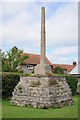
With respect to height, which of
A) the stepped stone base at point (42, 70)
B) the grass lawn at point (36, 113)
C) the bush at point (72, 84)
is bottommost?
the grass lawn at point (36, 113)

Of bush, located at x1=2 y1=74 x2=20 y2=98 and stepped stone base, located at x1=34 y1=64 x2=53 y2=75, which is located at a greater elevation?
stepped stone base, located at x1=34 y1=64 x2=53 y2=75

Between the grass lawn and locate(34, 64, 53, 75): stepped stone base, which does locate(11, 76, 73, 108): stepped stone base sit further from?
the grass lawn

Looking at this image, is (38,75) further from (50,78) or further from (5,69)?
(5,69)

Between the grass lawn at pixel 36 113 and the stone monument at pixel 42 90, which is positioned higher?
the stone monument at pixel 42 90

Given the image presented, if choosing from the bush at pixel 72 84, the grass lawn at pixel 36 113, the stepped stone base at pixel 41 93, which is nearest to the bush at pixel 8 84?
the stepped stone base at pixel 41 93

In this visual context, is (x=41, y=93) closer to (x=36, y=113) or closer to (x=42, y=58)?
(x=36, y=113)

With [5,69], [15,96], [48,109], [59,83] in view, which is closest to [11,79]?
[15,96]

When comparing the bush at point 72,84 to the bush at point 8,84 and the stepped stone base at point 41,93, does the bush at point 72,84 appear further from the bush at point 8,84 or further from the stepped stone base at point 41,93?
the stepped stone base at point 41,93

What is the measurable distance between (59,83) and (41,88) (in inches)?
73.1

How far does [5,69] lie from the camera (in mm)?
30562

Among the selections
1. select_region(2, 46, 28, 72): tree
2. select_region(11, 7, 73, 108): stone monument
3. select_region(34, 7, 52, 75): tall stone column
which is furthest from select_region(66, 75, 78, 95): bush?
select_region(2, 46, 28, 72): tree

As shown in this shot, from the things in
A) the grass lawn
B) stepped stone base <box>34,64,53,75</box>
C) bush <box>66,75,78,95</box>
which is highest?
stepped stone base <box>34,64,53,75</box>

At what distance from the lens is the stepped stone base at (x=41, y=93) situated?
13828 millimetres

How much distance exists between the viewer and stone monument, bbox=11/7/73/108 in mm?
13859
